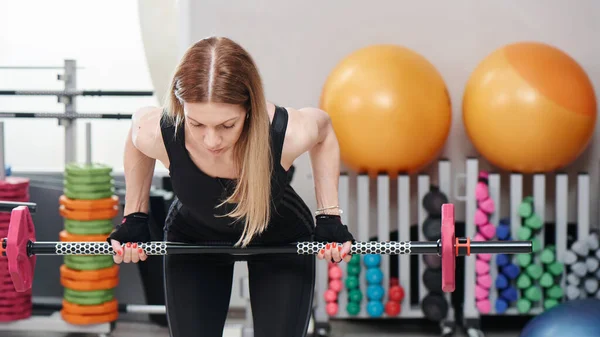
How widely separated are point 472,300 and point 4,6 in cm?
319

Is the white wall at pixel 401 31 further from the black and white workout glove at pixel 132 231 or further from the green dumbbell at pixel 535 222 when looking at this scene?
the black and white workout glove at pixel 132 231

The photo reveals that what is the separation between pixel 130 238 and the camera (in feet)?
8.55

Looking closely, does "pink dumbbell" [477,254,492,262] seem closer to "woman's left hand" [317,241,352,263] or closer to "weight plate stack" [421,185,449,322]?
"weight plate stack" [421,185,449,322]

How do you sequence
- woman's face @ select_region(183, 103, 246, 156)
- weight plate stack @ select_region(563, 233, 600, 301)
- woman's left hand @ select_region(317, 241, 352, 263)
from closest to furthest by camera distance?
1. woman's face @ select_region(183, 103, 246, 156)
2. woman's left hand @ select_region(317, 241, 352, 263)
3. weight plate stack @ select_region(563, 233, 600, 301)

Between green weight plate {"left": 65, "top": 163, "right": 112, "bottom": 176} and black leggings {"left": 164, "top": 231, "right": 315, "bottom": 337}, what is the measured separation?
1990 millimetres

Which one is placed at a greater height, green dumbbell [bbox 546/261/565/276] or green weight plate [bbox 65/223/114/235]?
green weight plate [bbox 65/223/114/235]

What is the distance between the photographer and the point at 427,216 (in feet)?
14.7

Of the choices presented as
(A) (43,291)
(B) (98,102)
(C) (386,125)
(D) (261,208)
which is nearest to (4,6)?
(B) (98,102)

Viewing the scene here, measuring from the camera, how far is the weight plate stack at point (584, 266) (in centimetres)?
435

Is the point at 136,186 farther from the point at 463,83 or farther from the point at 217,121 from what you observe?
the point at 463,83

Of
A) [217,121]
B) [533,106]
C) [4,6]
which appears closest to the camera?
[217,121]

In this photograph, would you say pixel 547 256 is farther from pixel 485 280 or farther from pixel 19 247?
pixel 19 247

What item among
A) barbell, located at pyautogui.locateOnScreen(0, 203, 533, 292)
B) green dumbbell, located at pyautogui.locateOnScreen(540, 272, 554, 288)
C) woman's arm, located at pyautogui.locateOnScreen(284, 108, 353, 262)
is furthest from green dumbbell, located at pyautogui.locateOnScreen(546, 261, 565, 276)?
woman's arm, located at pyautogui.locateOnScreen(284, 108, 353, 262)

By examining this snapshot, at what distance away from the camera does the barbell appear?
249 cm
